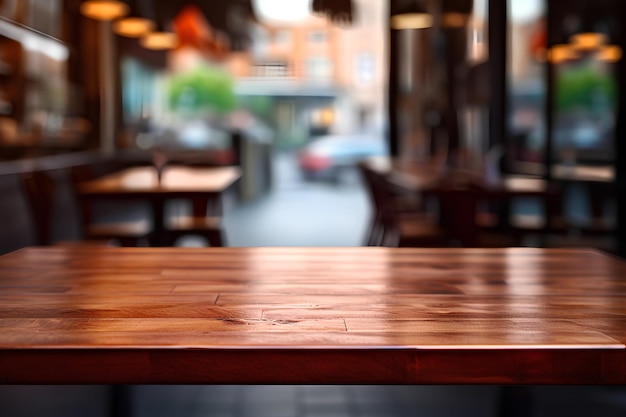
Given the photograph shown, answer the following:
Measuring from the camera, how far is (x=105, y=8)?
7027 millimetres

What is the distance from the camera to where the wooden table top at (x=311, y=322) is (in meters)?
1.16

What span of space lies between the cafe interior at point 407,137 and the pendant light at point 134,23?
0.10ft

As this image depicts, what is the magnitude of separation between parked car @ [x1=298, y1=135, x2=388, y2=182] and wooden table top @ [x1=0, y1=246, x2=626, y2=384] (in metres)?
14.0

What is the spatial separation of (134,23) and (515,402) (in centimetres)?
716

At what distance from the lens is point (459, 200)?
16.4 ft

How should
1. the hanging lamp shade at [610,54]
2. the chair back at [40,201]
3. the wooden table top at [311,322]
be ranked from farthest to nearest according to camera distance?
the hanging lamp shade at [610,54], the chair back at [40,201], the wooden table top at [311,322]

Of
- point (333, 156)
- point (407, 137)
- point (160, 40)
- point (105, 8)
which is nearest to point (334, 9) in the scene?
point (105, 8)

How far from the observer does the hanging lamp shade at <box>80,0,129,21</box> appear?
22.5 ft

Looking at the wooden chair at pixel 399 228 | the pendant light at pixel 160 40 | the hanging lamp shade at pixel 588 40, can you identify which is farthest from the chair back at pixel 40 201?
the pendant light at pixel 160 40

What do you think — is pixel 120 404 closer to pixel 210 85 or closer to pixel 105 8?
pixel 105 8

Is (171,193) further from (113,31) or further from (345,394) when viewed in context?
(113,31)

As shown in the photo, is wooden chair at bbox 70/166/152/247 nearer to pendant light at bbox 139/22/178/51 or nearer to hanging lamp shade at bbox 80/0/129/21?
hanging lamp shade at bbox 80/0/129/21

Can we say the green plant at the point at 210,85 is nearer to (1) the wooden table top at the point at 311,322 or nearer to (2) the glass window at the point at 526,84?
(2) the glass window at the point at 526,84

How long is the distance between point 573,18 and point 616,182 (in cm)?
180
